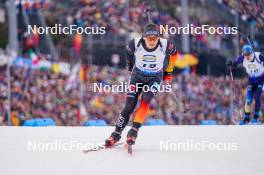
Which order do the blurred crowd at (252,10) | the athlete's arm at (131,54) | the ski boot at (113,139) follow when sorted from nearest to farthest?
the ski boot at (113,139) < the athlete's arm at (131,54) < the blurred crowd at (252,10)

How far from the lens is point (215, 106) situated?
12000 mm

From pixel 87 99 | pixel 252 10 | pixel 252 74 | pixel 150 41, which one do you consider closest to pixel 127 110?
pixel 150 41

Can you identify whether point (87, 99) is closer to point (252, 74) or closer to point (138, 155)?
point (252, 74)

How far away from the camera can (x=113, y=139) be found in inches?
344

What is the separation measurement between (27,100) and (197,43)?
295cm

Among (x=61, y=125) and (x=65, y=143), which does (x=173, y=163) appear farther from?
(x=61, y=125)

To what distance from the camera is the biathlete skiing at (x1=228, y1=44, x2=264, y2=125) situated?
10.9 meters

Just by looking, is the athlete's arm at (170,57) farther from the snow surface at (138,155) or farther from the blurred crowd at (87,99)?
the blurred crowd at (87,99)

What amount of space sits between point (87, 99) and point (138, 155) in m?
2.99

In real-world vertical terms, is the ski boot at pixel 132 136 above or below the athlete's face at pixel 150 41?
below

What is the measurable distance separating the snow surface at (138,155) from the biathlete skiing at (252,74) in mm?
1105

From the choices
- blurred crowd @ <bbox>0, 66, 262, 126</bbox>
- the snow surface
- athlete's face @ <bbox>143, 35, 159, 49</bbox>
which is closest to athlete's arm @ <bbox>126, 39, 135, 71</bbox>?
athlete's face @ <bbox>143, 35, 159, 49</bbox>

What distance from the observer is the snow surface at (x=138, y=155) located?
7.49m

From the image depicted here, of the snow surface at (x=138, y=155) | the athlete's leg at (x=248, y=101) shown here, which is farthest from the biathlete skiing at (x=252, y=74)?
the snow surface at (x=138, y=155)
